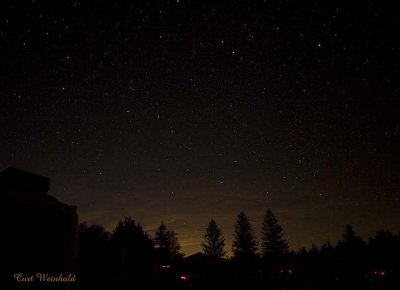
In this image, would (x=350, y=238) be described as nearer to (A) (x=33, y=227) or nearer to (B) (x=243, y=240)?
(B) (x=243, y=240)

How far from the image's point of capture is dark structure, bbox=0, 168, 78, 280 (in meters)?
4.63

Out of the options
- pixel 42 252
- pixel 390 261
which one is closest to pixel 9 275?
pixel 42 252

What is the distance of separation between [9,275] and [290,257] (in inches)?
2318

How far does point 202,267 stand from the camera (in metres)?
25.5

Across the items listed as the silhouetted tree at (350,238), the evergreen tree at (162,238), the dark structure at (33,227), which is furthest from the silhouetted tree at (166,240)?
the dark structure at (33,227)

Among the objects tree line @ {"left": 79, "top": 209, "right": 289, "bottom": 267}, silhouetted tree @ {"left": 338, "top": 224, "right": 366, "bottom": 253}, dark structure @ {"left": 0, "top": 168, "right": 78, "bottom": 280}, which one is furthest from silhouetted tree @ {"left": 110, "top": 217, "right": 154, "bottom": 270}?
dark structure @ {"left": 0, "top": 168, "right": 78, "bottom": 280}

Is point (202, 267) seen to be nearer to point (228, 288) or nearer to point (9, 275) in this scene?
point (228, 288)

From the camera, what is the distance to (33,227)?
5051 millimetres

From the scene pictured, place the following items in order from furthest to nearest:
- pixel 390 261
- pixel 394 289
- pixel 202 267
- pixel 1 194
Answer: pixel 390 261
pixel 202 267
pixel 394 289
pixel 1 194

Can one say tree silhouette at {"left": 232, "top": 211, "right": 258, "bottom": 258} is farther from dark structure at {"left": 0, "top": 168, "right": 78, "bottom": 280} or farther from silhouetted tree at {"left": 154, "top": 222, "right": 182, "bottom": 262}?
dark structure at {"left": 0, "top": 168, "right": 78, "bottom": 280}

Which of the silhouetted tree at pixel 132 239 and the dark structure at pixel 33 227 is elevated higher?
the silhouetted tree at pixel 132 239

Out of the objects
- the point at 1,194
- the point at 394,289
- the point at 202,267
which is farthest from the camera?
the point at 202,267

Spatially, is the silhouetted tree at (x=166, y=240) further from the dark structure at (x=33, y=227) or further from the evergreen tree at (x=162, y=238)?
the dark structure at (x=33, y=227)

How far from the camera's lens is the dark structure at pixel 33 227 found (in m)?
4.63
